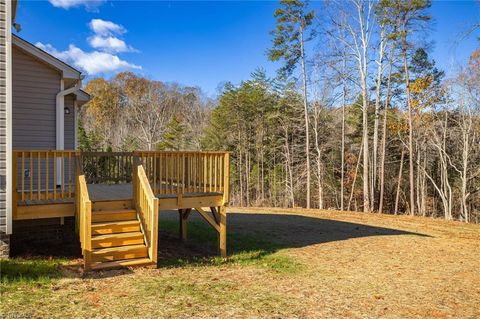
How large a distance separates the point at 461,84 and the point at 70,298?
71.6 feet

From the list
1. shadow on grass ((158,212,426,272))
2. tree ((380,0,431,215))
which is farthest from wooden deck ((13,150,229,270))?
tree ((380,0,431,215))

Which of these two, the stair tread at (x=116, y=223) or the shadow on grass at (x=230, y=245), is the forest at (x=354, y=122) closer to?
the shadow on grass at (x=230, y=245)

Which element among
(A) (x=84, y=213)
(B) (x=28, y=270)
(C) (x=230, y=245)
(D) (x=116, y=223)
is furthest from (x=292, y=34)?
(B) (x=28, y=270)

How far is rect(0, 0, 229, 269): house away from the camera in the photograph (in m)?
6.12

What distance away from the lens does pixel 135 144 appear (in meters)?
38.0

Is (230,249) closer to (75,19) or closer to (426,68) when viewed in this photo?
(426,68)

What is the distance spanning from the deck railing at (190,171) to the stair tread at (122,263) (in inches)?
58.7

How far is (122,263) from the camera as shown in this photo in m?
6.45

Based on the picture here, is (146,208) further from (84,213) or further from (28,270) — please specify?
(28,270)

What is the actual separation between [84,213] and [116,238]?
0.81 meters

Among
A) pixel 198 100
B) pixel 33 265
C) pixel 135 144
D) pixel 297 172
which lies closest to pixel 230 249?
pixel 33 265

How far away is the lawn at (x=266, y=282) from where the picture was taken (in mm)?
4863

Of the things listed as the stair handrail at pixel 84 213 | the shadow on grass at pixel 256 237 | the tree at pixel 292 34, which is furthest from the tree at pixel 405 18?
the stair handrail at pixel 84 213

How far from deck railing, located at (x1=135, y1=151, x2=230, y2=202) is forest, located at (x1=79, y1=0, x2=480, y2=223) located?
1094 centimetres
